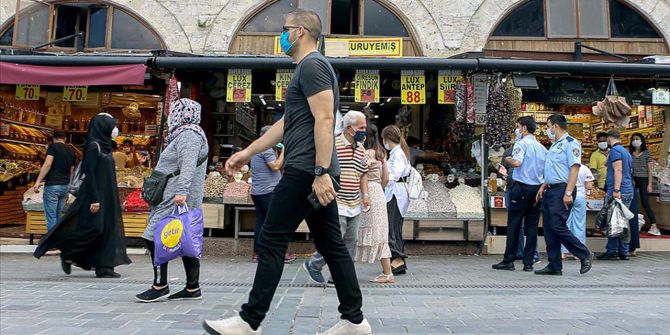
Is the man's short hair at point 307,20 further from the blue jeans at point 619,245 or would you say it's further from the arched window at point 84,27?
the arched window at point 84,27

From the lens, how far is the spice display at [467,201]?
8664 mm

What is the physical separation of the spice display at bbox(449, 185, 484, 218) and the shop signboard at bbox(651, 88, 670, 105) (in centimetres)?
386

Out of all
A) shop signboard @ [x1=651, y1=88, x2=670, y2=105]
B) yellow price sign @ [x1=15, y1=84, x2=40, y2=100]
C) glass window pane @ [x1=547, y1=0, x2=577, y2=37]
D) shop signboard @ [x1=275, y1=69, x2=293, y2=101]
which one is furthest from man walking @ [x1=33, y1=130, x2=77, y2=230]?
shop signboard @ [x1=651, y1=88, x2=670, y2=105]

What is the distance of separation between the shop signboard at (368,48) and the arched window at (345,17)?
639 millimetres

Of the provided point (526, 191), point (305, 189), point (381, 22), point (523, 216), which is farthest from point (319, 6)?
point (305, 189)

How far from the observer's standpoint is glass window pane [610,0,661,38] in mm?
10875

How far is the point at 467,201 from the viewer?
893 centimetres

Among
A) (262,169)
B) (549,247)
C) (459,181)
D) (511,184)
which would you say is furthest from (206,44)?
(549,247)

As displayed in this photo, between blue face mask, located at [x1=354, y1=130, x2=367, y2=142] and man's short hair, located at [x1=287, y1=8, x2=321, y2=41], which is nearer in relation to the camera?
man's short hair, located at [x1=287, y1=8, x2=321, y2=41]

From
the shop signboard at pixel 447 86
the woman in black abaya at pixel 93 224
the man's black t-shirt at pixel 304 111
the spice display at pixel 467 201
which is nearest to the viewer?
the man's black t-shirt at pixel 304 111

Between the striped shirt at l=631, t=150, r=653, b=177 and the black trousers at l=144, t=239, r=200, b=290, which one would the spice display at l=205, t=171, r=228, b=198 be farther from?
the striped shirt at l=631, t=150, r=653, b=177

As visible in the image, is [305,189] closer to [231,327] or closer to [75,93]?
→ [231,327]

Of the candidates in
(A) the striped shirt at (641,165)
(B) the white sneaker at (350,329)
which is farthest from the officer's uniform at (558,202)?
(B) the white sneaker at (350,329)

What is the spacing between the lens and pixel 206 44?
35.1ft
